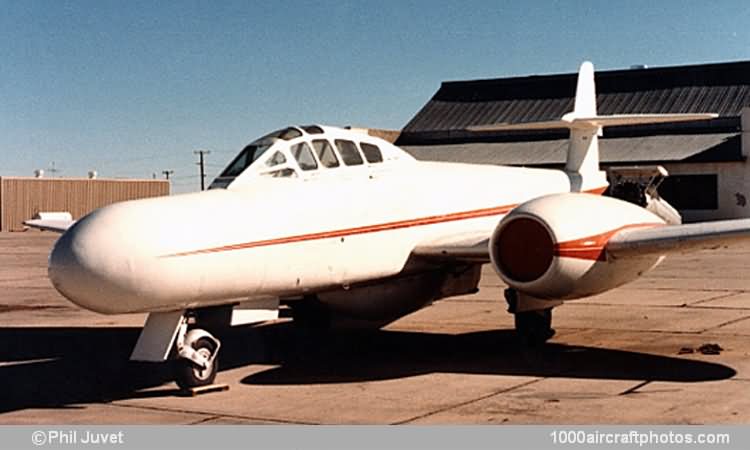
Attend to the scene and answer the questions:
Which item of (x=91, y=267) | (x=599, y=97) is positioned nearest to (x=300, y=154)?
(x=91, y=267)

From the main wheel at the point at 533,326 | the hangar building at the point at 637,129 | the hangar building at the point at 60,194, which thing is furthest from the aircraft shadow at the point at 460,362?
the hangar building at the point at 60,194

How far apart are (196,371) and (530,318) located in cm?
446

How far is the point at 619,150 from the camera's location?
168ft

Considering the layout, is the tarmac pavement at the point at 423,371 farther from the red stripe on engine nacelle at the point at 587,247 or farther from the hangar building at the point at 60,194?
the hangar building at the point at 60,194

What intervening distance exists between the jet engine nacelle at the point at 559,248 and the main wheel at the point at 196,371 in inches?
119

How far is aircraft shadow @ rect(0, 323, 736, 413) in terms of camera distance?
34.5 feet

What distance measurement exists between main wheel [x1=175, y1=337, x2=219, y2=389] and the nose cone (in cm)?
110

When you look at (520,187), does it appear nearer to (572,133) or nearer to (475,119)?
(572,133)

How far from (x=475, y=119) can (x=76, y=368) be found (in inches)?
1873

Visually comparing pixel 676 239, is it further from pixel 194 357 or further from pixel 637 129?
pixel 637 129

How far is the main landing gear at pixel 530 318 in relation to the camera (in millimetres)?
12742

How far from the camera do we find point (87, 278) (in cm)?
892
